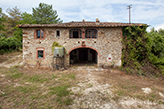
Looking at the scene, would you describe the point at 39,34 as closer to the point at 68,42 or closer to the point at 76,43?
the point at 68,42

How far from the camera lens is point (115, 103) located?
492 centimetres

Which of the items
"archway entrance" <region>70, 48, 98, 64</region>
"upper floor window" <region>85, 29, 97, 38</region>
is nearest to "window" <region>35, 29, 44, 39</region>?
"upper floor window" <region>85, 29, 97, 38</region>

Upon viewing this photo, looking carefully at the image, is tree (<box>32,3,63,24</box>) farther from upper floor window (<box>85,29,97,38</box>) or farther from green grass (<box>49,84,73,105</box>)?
green grass (<box>49,84,73,105</box>)

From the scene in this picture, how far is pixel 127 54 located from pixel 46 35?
10108mm

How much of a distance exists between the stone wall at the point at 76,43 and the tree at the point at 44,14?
15.3 meters

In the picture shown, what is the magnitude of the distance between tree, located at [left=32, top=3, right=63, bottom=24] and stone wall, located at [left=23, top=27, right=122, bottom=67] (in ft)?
50.1

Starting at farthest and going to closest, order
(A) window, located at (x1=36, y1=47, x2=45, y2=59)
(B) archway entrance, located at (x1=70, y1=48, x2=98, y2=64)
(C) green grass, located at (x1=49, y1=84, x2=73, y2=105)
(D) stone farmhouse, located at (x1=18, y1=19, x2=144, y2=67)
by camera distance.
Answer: (B) archway entrance, located at (x1=70, y1=48, x2=98, y2=64) → (A) window, located at (x1=36, y1=47, x2=45, y2=59) → (D) stone farmhouse, located at (x1=18, y1=19, x2=144, y2=67) → (C) green grass, located at (x1=49, y1=84, x2=73, y2=105)

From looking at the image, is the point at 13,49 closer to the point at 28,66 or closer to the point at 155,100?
the point at 28,66

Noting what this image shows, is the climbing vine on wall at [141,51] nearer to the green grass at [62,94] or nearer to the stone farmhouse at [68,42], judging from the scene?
the stone farmhouse at [68,42]

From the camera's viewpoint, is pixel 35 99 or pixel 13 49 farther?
pixel 13 49

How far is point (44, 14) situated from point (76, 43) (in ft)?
67.4

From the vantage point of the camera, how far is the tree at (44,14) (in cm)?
2475

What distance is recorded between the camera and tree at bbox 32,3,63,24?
81.2 ft

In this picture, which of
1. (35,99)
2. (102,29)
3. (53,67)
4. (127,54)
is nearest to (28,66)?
(53,67)
